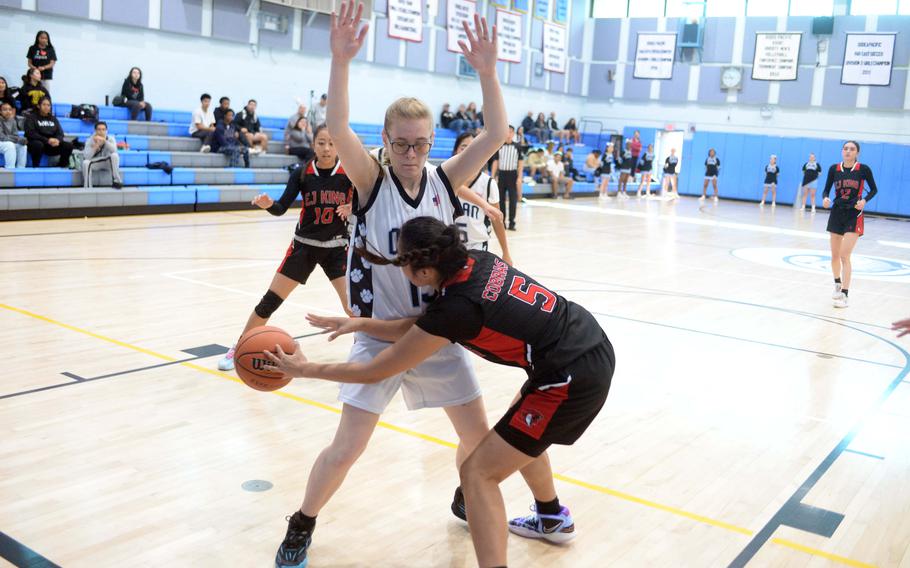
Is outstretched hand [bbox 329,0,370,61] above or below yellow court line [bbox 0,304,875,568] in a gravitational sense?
above

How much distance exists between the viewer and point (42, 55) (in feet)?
46.9

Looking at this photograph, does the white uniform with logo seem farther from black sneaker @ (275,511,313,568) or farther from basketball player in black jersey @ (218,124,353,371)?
basketball player in black jersey @ (218,124,353,371)

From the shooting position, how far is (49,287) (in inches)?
302

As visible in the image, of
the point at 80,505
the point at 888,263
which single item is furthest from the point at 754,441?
the point at 888,263

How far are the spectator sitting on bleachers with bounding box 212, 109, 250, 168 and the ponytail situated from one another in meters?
14.5

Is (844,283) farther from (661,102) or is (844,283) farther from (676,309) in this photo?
(661,102)

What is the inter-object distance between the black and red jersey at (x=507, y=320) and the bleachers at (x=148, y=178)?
11189 millimetres

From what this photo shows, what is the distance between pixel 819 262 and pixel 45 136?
39.7 feet

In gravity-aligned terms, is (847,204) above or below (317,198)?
above

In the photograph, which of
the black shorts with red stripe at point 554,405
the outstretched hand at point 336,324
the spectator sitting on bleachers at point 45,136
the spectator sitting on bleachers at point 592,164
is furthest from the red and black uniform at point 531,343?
the spectator sitting on bleachers at point 592,164

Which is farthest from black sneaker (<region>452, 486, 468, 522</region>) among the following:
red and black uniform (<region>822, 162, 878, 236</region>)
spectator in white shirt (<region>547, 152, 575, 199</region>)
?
spectator in white shirt (<region>547, 152, 575, 199</region>)

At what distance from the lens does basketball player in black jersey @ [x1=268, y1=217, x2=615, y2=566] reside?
2542 millimetres

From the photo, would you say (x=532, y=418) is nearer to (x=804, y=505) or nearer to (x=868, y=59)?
(x=804, y=505)

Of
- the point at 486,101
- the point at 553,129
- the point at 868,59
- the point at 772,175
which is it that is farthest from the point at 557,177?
the point at 486,101
